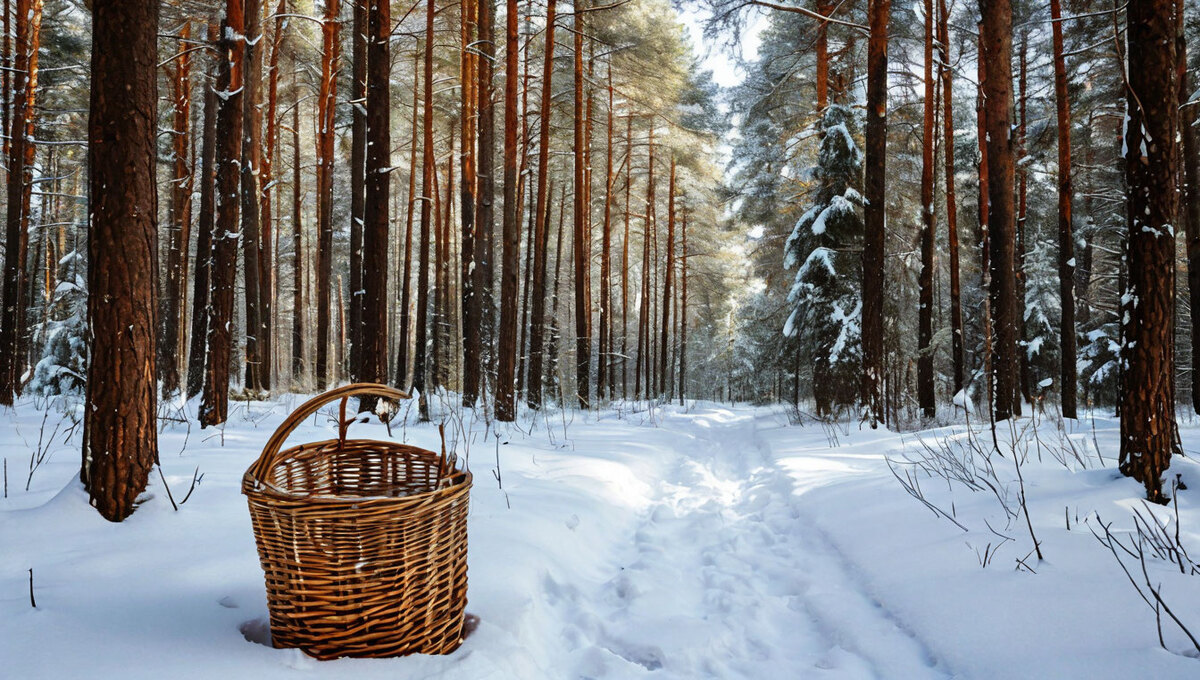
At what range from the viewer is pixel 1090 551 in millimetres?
2543

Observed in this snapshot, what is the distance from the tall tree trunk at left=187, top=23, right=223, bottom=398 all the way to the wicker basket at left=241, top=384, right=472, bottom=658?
310 inches

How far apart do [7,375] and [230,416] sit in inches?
192

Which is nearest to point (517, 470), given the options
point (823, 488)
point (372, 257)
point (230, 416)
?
point (823, 488)

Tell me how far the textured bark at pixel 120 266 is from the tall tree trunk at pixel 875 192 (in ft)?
28.0

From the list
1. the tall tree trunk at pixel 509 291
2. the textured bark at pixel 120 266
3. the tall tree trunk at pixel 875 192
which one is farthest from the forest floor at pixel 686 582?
the tall tree trunk at pixel 509 291

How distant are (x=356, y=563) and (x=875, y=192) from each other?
350 inches

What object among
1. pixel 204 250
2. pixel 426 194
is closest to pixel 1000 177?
pixel 426 194

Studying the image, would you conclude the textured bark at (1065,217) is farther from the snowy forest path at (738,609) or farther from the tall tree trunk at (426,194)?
the tall tree trunk at (426,194)

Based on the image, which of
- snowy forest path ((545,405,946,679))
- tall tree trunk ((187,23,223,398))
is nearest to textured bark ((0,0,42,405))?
tall tree trunk ((187,23,223,398))

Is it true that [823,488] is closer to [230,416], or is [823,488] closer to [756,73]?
[230,416]

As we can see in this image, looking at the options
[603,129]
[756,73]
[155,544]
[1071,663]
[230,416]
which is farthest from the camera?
[603,129]

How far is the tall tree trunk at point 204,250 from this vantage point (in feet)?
29.8

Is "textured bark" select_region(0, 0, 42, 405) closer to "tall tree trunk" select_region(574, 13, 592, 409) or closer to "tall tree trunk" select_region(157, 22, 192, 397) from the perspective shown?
"tall tree trunk" select_region(157, 22, 192, 397)

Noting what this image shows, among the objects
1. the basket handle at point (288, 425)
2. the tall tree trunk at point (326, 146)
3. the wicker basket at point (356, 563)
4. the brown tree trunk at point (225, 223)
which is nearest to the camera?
the wicker basket at point (356, 563)
